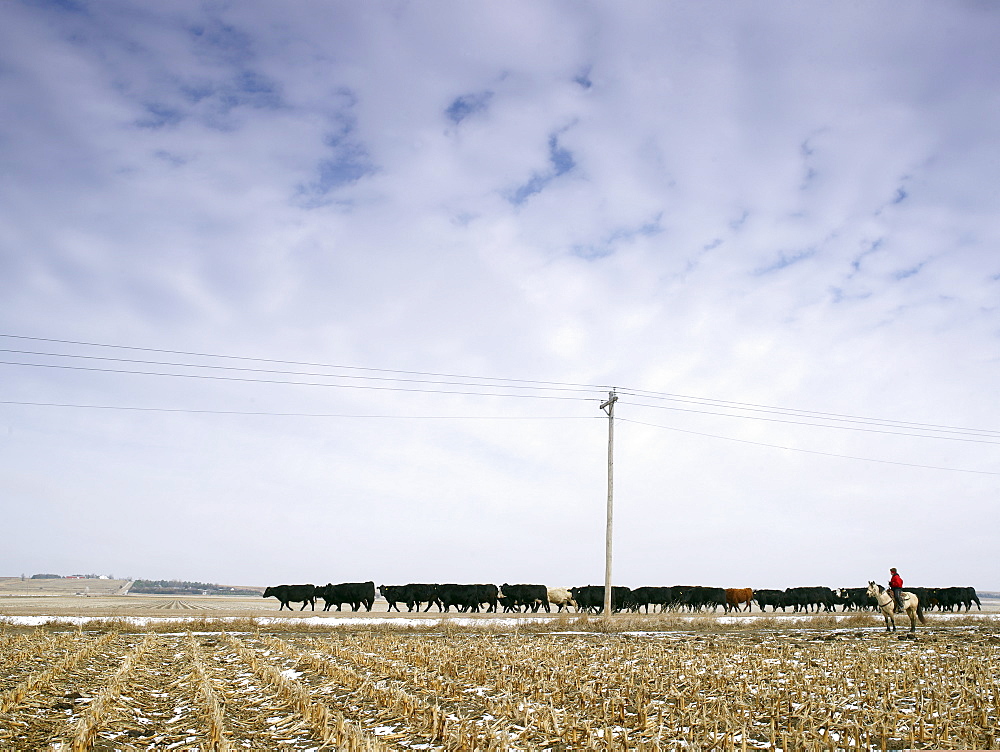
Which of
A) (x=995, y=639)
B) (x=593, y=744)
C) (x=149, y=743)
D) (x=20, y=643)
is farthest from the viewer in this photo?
(x=995, y=639)

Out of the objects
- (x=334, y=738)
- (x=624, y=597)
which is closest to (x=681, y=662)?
(x=334, y=738)

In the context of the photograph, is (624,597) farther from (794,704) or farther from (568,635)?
(794,704)

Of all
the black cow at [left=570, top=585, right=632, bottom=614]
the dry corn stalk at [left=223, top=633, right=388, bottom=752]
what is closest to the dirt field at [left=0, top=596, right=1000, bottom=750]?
the dry corn stalk at [left=223, top=633, right=388, bottom=752]

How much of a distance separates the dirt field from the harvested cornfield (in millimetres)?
45

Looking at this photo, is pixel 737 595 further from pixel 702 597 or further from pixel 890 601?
pixel 890 601

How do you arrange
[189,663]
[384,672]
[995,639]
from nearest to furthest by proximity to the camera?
[384,672] < [189,663] < [995,639]

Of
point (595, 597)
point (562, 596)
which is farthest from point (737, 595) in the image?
point (562, 596)

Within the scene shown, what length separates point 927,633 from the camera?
78.6 ft

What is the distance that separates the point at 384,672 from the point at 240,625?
15.9 meters

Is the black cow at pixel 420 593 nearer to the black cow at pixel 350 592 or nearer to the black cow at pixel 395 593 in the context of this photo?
the black cow at pixel 395 593

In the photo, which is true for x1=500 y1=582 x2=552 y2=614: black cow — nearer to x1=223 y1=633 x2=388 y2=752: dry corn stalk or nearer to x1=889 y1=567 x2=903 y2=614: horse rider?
x1=889 y1=567 x2=903 y2=614: horse rider

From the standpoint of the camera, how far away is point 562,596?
4891 cm

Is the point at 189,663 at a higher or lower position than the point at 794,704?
lower

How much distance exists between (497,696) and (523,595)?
1481 inches
